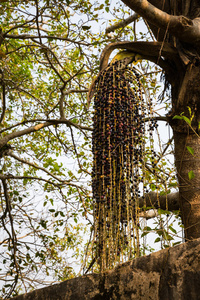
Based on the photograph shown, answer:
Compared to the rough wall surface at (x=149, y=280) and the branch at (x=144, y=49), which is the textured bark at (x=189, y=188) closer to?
the branch at (x=144, y=49)

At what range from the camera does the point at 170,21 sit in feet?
7.55

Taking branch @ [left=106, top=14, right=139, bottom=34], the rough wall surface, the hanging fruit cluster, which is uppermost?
branch @ [left=106, top=14, right=139, bottom=34]

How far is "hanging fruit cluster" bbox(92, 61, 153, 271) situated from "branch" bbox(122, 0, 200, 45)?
1.50 ft

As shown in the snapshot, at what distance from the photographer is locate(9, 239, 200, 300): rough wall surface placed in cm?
Result: 131

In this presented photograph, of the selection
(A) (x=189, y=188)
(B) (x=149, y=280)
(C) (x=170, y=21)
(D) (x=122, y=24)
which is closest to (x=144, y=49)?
(C) (x=170, y=21)

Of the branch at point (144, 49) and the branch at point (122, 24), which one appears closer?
the branch at point (144, 49)

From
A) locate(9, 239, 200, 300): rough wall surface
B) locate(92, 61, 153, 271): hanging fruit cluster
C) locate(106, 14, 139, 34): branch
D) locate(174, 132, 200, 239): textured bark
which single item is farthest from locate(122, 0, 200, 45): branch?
locate(106, 14, 139, 34): branch

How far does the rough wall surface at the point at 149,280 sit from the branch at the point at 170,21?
5.04 feet

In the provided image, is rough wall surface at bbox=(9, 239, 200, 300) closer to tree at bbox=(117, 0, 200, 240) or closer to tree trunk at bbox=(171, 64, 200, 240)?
tree at bbox=(117, 0, 200, 240)

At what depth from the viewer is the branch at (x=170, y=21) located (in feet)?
7.11

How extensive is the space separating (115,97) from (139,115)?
0.21m

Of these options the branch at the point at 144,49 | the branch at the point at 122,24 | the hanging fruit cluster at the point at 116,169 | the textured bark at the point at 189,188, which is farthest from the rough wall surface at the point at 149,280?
the branch at the point at 122,24

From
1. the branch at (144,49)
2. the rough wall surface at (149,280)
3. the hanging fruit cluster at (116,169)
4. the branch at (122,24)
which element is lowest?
the rough wall surface at (149,280)

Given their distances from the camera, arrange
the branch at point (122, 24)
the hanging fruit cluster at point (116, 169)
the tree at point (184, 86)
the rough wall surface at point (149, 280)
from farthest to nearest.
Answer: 1. the branch at point (122, 24)
2. the tree at point (184, 86)
3. the hanging fruit cluster at point (116, 169)
4. the rough wall surface at point (149, 280)
